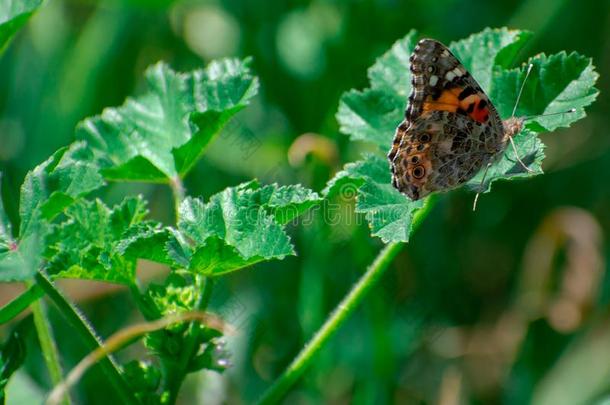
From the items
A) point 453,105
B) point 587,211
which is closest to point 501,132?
point 453,105

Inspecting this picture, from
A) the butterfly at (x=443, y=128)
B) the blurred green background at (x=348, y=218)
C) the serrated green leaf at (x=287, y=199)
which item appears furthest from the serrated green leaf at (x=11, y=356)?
the blurred green background at (x=348, y=218)

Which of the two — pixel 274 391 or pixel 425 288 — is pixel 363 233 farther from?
pixel 274 391

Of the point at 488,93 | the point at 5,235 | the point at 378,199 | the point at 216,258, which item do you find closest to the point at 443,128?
the point at 488,93

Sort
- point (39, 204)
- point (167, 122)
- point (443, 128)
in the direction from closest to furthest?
point (39, 204), point (167, 122), point (443, 128)

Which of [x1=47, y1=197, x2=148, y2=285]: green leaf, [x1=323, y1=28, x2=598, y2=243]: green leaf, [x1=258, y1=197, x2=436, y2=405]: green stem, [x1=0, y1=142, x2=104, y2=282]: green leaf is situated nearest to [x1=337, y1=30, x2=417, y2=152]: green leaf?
[x1=323, y1=28, x2=598, y2=243]: green leaf

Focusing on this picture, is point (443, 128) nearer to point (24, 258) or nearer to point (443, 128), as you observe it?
point (443, 128)
